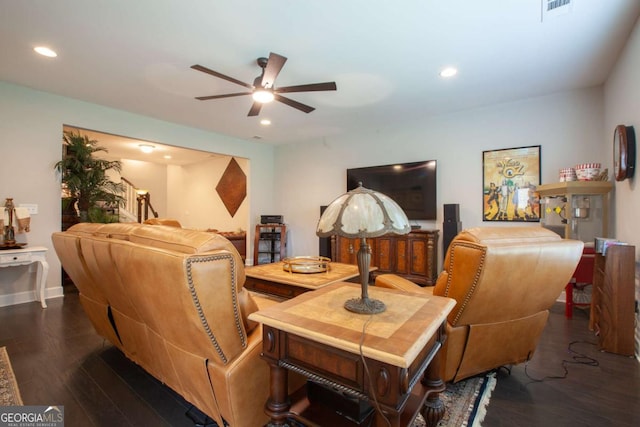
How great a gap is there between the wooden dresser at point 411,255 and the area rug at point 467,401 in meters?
2.27

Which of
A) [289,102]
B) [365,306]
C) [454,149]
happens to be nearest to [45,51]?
[289,102]

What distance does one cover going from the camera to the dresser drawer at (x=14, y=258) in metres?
3.12

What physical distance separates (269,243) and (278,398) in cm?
547

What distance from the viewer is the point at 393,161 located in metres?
4.98

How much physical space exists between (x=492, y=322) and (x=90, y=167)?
4.97m

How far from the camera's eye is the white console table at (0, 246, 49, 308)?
10.3 feet

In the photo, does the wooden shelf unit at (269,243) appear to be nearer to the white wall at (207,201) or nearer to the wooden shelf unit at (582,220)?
the white wall at (207,201)

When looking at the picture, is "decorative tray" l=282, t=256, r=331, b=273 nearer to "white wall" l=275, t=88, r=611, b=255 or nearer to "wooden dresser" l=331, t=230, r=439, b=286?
"wooden dresser" l=331, t=230, r=439, b=286

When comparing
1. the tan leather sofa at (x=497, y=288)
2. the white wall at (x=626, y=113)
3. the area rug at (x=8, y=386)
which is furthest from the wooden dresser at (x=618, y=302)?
the area rug at (x=8, y=386)

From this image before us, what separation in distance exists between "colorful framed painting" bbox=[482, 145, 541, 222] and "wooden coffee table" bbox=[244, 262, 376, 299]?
8.20ft

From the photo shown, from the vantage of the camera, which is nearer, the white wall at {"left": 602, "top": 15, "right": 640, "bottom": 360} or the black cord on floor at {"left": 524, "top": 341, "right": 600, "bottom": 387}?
the black cord on floor at {"left": 524, "top": 341, "right": 600, "bottom": 387}

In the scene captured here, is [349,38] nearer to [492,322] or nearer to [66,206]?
[492,322]

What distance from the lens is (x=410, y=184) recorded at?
15.4ft

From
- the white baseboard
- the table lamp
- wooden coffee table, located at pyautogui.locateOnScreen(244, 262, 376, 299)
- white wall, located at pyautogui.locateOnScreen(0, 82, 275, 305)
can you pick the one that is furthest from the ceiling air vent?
the white baseboard
